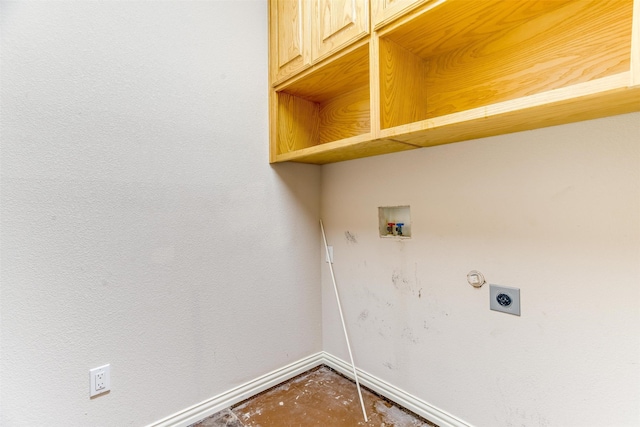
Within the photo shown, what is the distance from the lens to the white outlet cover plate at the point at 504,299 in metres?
1.19

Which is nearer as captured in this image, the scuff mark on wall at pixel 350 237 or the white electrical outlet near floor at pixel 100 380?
the white electrical outlet near floor at pixel 100 380

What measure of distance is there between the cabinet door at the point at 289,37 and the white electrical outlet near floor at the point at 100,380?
1600mm

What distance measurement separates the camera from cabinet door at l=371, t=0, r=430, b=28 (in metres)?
1.11

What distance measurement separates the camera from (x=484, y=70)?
124cm

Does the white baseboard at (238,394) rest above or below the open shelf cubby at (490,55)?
below

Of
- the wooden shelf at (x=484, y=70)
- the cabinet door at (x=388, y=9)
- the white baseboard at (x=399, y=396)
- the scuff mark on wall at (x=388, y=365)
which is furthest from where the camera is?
the scuff mark on wall at (x=388, y=365)

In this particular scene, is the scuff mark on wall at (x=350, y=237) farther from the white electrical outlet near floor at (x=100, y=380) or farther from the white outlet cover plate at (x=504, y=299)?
the white electrical outlet near floor at (x=100, y=380)

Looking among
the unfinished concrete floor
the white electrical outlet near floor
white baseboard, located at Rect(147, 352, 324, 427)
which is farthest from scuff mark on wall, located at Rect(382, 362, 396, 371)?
the white electrical outlet near floor

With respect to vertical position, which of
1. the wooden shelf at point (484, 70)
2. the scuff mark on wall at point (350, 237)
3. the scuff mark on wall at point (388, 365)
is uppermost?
the wooden shelf at point (484, 70)

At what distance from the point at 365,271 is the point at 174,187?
1109 mm

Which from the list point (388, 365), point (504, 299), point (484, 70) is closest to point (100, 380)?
point (388, 365)

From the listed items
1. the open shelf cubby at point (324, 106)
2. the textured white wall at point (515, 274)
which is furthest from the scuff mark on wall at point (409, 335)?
the open shelf cubby at point (324, 106)

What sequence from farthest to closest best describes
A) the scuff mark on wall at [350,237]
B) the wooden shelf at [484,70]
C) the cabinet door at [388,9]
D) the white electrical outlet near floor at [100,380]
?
1. the scuff mark on wall at [350,237]
2. the white electrical outlet near floor at [100,380]
3. the cabinet door at [388,9]
4. the wooden shelf at [484,70]

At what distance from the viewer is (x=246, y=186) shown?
168cm
